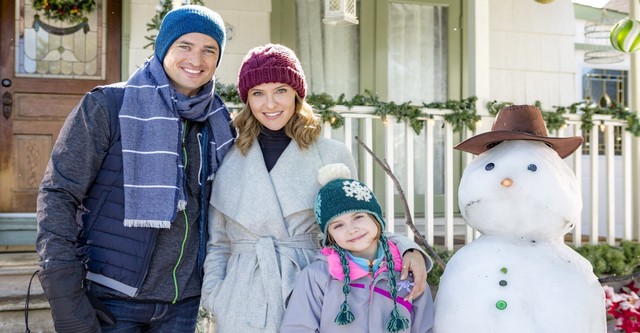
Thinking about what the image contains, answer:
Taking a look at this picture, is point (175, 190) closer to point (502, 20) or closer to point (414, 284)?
point (414, 284)

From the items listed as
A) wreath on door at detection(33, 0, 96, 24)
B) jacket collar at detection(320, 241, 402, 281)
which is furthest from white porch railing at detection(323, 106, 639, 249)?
wreath on door at detection(33, 0, 96, 24)

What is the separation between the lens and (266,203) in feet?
7.86

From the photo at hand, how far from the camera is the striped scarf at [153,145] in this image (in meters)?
2.20

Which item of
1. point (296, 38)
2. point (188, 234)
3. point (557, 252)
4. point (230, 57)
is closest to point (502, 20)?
point (296, 38)

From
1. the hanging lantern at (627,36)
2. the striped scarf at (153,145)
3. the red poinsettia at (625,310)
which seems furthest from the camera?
the hanging lantern at (627,36)

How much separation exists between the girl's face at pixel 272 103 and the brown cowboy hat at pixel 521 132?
73 cm

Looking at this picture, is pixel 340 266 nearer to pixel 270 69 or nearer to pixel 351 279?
pixel 351 279

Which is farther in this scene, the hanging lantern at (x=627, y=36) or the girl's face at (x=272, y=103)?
the hanging lantern at (x=627, y=36)

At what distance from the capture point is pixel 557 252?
244 centimetres

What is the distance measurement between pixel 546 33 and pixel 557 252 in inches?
187

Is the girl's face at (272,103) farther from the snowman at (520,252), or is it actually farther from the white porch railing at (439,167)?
the white porch railing at (439,167)

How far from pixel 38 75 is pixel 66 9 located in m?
0.60

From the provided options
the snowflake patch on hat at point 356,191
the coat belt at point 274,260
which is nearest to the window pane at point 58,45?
the coat belt at point 274,260

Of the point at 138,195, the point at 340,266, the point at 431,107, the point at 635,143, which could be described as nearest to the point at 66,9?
the point at 431,107
